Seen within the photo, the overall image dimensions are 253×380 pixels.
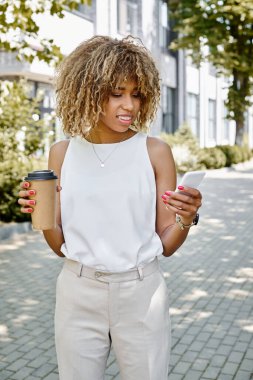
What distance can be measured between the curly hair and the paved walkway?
2.51 m

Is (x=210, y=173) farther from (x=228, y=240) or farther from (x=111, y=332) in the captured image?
(x=111, y=332)

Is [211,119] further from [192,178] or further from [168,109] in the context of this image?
[192,178]

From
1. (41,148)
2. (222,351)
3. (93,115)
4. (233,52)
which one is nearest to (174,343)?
(222,351)

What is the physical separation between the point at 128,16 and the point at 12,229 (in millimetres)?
16866

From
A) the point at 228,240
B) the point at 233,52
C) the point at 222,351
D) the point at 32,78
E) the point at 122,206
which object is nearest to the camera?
the point at 122,206

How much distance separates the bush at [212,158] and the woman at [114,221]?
2059cm

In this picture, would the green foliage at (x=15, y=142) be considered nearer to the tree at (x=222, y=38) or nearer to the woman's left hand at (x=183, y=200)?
the woman's left hand at (x=183, y=200)

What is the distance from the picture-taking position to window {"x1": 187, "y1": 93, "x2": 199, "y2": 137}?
33.4 meters

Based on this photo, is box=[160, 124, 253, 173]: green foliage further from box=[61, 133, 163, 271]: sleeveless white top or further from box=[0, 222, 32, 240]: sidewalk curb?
box=[61, 133, 163, 271]: sleeveless white top

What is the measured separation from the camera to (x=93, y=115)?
2.12 m

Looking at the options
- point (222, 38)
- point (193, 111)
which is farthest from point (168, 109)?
point (222, 38)

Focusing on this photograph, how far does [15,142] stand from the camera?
10633 millimetres

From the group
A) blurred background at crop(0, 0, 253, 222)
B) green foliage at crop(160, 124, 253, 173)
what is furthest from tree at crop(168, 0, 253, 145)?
green foliage at crop(160, 124, 253, 173)

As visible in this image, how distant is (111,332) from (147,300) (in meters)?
0.18
